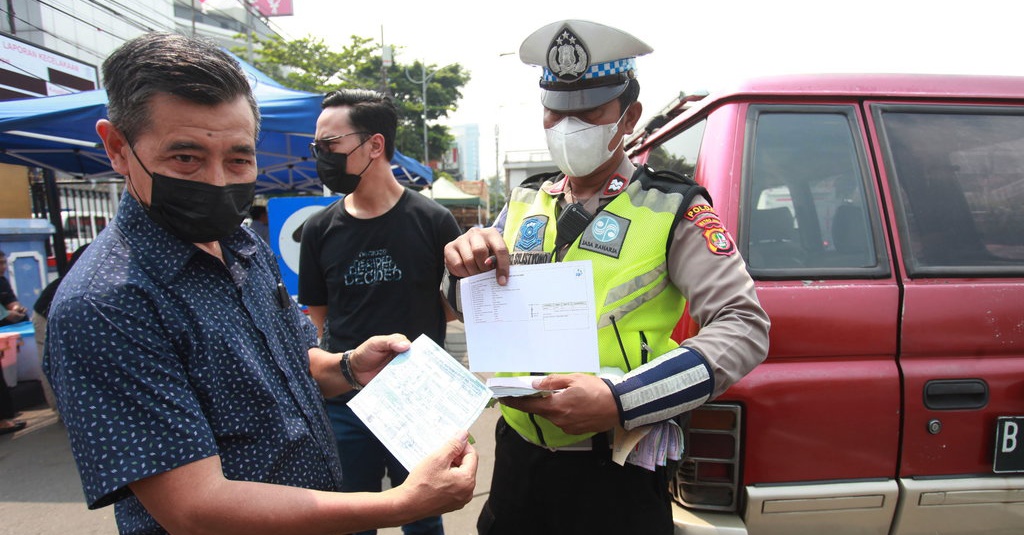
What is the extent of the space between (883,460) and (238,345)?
174 centimetres

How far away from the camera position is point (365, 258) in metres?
2.25

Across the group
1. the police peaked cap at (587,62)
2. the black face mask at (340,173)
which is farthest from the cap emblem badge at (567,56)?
the black face mask at (340,173)

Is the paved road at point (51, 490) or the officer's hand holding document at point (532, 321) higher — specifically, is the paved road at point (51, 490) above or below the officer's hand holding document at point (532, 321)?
below

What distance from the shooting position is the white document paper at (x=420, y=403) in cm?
111

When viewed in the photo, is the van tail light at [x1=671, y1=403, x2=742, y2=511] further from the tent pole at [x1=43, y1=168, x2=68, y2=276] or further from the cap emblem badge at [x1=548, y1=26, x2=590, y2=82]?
the tent pole at [x1=43, y1=168, x2=68, y2=276]

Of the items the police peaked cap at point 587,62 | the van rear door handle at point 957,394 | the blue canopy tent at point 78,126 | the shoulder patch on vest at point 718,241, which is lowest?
the van rear door handle at point 957,394

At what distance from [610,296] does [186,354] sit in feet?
2.96

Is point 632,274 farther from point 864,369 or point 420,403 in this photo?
point 864,369

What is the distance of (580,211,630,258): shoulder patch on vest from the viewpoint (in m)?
1.35

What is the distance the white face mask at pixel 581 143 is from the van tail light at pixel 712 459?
77 centimetres

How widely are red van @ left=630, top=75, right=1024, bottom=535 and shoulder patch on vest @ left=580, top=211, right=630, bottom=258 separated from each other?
0.42m

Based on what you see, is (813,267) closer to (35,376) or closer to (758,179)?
(758,179)

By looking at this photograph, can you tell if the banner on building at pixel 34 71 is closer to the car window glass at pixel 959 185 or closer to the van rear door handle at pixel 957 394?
the car window glass at pixel 959 185

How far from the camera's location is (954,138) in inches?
72.2
